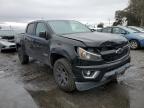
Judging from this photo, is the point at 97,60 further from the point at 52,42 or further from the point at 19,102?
the point at 19,102

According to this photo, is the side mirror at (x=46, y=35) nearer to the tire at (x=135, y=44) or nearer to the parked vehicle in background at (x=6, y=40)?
the parked vehicle in background at (x=6, y=40)

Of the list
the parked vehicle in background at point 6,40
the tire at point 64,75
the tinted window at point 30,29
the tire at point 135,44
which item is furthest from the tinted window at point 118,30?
the tire at point 64,75

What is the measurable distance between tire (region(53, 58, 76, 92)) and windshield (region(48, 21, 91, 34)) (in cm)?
103

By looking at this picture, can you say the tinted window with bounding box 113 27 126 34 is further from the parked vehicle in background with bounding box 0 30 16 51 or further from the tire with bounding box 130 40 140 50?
the parked vehicle in background with bounding box 0 30 16 51

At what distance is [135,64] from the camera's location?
758 cm

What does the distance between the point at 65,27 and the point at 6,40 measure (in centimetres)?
751

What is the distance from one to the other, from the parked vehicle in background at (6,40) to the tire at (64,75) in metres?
7.18

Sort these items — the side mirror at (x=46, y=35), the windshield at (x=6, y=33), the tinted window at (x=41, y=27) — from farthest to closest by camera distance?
the windshield at (x=6, y=33) < the tinted window at (x=41, y=27) < the side mirror at (x=46, y=35)

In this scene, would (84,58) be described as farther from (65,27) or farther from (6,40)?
(6,40)

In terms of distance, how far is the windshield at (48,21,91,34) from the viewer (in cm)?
573

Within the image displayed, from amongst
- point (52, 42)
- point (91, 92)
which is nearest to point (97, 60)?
point (91, 92)

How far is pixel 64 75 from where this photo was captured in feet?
16.1

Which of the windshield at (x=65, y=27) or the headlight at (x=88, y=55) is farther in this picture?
the windshield at (x=65, y=27)

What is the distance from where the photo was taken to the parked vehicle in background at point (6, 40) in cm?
1161
